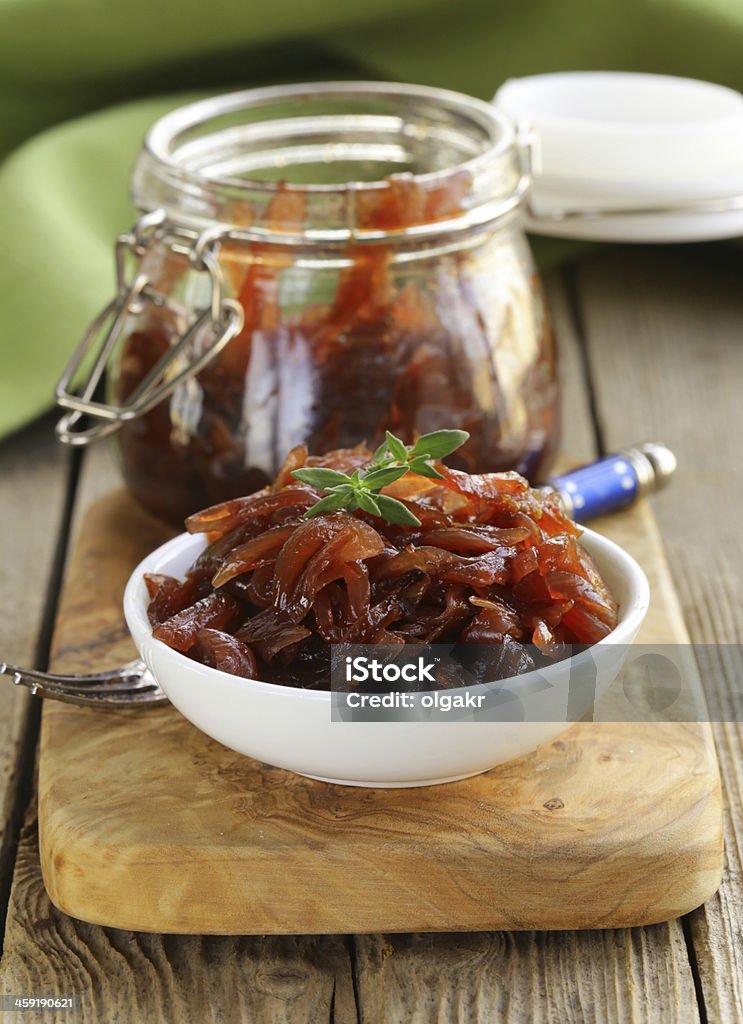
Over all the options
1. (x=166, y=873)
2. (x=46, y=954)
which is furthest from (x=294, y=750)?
(x=46, y=954)

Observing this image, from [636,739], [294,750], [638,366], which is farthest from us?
[638,366]

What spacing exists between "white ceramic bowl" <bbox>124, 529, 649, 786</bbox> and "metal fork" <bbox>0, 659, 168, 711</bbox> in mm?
183

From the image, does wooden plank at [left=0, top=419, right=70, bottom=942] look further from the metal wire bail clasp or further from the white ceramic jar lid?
the white ceramic jar lid

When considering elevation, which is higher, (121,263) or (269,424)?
(121,263)

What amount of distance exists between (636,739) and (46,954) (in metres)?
0.72

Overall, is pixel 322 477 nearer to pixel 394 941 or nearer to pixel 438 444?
Answer: pixel 438 444

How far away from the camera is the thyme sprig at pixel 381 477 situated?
1.52 m

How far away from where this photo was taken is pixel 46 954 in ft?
4.86

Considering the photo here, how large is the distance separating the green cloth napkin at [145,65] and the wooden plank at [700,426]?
48cm

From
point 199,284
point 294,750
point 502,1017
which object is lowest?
point 502,1017

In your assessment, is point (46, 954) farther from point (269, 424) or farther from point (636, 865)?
point (269, 424)

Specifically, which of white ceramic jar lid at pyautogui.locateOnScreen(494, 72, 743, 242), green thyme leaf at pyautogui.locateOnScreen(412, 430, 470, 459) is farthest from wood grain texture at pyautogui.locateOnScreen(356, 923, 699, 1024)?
white ceramic jar lid at pyautogui.locateOnScreen(494, 72, 743, 242)

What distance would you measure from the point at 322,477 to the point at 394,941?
1.67 ft

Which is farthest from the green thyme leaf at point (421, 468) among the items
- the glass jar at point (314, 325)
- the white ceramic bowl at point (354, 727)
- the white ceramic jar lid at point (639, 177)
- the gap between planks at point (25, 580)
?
the white ceramic jar lid at point (639, 177)
